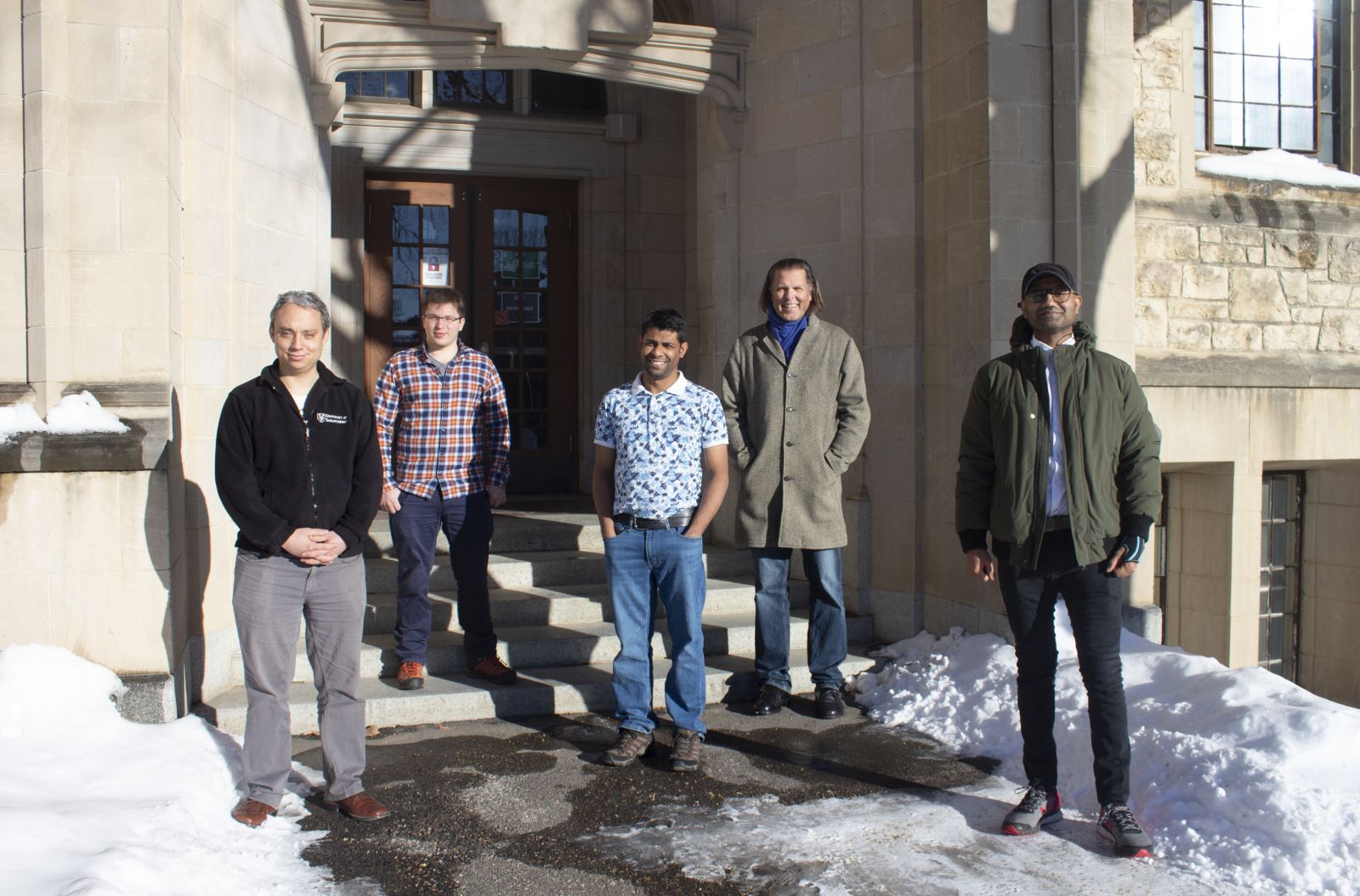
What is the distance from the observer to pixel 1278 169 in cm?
858

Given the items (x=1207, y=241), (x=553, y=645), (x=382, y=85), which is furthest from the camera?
(x=382, y=85)

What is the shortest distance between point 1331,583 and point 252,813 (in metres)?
8.19

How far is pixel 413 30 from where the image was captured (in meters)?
6.76

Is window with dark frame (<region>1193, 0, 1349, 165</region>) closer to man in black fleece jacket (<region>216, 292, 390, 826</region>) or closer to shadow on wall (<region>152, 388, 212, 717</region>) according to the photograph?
man in black fleece jacket (<region>216, 292, 390, 826</region>)

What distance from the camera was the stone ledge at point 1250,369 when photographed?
25.6 feet

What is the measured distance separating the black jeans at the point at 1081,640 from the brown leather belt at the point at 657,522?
4.26ft

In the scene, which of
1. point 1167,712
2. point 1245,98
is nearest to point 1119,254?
point 1245,98

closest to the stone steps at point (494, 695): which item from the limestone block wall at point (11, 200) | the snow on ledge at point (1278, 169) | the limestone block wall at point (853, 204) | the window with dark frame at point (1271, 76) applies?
the limestone block wall at point (853, 204)

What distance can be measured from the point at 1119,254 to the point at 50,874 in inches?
243

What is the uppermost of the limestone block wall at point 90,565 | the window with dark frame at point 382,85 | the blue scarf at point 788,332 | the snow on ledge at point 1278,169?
the window with dark frame at point 382,85

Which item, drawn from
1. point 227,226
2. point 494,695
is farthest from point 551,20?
point 494,695

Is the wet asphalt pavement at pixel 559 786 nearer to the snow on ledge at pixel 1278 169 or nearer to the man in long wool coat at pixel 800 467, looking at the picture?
the man in long wool coat at pixel 800 467

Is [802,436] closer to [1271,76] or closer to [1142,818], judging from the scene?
[1142,818]

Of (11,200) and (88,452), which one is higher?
(11,200)
